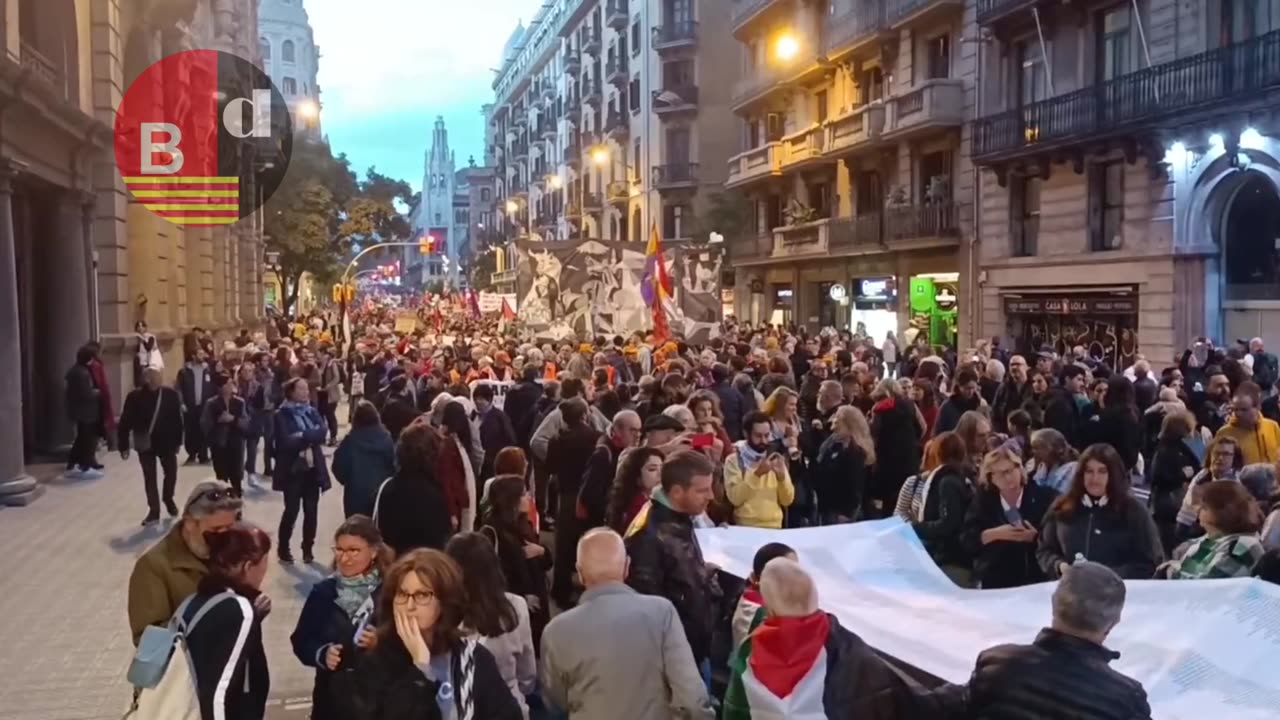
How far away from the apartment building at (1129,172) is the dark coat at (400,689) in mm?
19404

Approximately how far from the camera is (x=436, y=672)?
3895 millimetres

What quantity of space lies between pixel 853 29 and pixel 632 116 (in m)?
25.6

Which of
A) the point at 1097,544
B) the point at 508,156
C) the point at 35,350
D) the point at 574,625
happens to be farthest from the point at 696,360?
the point at 508,156

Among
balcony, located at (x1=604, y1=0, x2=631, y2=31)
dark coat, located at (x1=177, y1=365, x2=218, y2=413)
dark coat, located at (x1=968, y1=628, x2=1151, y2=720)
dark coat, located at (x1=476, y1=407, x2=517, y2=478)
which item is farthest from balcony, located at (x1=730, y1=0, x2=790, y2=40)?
dark coat, located at (x1=968, y1=628, x2=1151, y2=720)

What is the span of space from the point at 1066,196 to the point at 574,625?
24139mm

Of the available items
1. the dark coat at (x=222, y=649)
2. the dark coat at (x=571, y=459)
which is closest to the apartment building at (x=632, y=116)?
the dark coat at (x=571, y=459)

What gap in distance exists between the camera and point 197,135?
24.7 m

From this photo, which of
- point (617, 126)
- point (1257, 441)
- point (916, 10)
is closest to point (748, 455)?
point (1257, 441)

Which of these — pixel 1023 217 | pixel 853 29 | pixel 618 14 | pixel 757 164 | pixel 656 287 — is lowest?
pixel 656 287

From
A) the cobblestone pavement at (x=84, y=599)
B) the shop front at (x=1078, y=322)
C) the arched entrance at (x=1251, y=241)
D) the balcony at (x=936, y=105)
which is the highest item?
the balcony at (x=936, y=105)

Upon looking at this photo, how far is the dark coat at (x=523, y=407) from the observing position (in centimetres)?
1298

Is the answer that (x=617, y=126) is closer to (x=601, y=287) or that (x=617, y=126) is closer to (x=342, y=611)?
(x=601, y=287)

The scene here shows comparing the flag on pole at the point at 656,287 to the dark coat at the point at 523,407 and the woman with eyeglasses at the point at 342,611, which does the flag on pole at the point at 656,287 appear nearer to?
the dark coat at the point at 523,407

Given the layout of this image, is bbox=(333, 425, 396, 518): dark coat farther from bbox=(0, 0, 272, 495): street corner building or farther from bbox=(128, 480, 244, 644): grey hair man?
bbox=(0, 0, 272, 495): street corner building
